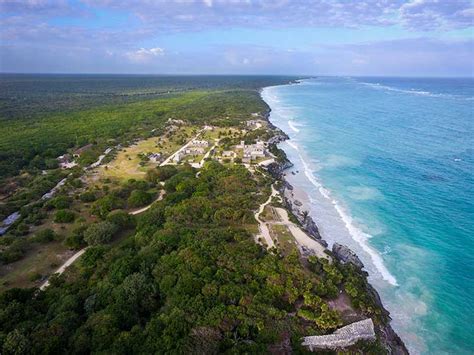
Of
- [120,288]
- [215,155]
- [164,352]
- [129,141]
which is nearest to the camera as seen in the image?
[164,352]

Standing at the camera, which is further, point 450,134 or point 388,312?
point 450,134

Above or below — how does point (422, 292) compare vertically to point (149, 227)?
below

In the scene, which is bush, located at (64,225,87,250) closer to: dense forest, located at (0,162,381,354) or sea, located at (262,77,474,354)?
dense forest, located at (0,162,381,354)

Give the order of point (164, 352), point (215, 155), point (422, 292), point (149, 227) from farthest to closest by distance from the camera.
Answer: point (215, 155), point (149, 227), point (422, 292), point (164, 352)

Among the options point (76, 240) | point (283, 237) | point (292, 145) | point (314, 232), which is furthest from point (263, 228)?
point (292, 145)

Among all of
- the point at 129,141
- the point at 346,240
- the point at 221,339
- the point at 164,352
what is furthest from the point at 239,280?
the point at 129,141

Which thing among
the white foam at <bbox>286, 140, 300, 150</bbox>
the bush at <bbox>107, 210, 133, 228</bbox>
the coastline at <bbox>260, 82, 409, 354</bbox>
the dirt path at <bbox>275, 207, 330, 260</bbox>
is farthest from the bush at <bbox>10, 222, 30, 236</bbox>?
the white foam at <bbox>286, 140, 300, 150</bbox>

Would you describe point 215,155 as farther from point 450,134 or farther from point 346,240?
point 450,134
